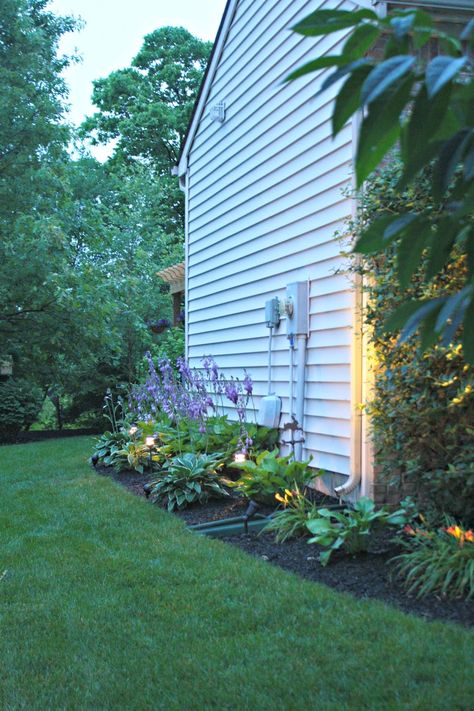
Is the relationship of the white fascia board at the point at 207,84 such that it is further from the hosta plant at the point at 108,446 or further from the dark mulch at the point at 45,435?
the dark mulch at the point at 45,435

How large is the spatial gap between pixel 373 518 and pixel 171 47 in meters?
25.6

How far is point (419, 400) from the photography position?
162 inches

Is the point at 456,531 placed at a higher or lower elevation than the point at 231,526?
higher

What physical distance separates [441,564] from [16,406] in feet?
35.3

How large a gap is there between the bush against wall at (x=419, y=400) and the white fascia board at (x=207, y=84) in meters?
4.60

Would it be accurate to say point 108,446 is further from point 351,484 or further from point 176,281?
point 176,281

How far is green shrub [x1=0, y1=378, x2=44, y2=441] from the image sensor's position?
13148 mm

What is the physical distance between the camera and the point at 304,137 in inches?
250

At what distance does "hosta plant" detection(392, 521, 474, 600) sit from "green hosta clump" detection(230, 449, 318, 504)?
1599mm

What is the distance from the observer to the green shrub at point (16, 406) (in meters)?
13.1

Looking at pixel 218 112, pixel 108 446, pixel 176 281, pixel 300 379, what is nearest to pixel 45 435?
pixel 176 281

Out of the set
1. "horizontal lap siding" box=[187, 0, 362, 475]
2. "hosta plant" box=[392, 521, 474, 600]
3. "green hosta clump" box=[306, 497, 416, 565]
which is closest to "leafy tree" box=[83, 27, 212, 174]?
"horizontal lap siding" box=[187, 0, 362, 475]

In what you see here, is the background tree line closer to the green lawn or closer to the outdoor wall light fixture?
the outdoor wall light fixture

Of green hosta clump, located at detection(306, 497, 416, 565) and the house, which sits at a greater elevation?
the house
